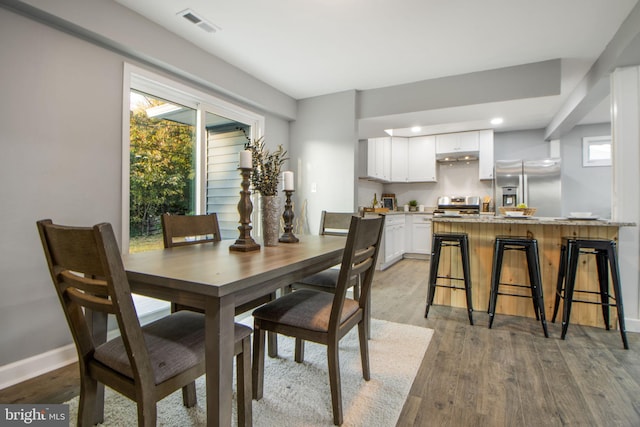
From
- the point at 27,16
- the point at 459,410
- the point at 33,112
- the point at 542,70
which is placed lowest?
the point at 459,410

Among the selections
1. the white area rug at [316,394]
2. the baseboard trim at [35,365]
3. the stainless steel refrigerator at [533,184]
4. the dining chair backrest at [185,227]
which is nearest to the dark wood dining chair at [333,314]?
the white area rug at [316,394]

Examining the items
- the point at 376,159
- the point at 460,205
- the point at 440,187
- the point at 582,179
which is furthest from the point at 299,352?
the point at 582,179

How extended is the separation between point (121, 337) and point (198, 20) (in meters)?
2.32

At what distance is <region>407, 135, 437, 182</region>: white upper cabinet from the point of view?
563cm

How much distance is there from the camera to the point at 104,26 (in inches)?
82.2

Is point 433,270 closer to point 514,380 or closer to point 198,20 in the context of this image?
point 514,380

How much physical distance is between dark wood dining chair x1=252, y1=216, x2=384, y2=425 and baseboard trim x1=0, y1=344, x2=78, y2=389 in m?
1.38

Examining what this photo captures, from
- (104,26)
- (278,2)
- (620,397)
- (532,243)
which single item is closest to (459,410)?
(620,397)

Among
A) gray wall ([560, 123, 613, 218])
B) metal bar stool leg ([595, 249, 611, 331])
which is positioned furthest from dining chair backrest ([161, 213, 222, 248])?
gray wall ([560, 123, 613, 218])

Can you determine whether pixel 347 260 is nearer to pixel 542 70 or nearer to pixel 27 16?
pixel 27 16

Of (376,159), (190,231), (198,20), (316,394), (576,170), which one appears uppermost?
(198,20)

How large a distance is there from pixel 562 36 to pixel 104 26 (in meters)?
3.51

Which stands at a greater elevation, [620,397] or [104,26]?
[104,26]

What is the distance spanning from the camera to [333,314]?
1.40 metres
